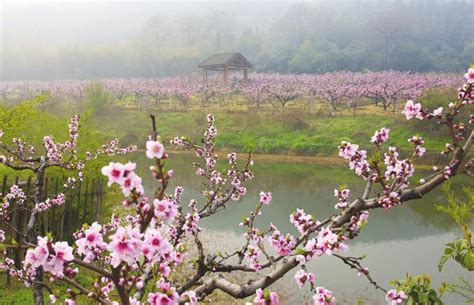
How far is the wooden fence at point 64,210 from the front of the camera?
7383 mm

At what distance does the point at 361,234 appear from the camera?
43.1 feet

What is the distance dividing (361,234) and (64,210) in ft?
28.5

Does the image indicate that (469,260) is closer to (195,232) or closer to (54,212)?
(195,232)

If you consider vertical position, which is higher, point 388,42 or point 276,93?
point 388,42

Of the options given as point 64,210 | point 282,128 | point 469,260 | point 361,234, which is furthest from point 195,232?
point 282,128

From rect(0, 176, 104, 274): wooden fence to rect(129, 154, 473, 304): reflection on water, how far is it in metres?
4.19

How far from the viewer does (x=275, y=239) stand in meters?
3.05

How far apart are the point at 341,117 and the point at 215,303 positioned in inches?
1046

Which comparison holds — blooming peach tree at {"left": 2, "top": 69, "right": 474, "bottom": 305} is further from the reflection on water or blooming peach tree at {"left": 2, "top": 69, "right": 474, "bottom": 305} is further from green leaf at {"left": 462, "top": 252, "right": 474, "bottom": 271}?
the reflection on water

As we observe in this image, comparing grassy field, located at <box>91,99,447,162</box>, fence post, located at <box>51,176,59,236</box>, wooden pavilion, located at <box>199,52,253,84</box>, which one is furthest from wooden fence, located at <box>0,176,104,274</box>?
wooden pavilion, located at <box>199,52,253,84</box>

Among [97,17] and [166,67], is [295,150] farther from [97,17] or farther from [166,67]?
[97,17]

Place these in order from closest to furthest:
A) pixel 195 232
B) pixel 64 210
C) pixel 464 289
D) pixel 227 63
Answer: pixel 195 232 < pixel 64 210 < pixel 464 289 < pixel 227 63

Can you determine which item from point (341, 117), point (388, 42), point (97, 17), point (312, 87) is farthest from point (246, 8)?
point (341, 117)

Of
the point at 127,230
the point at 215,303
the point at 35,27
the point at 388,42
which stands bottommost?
the point at 215,303
